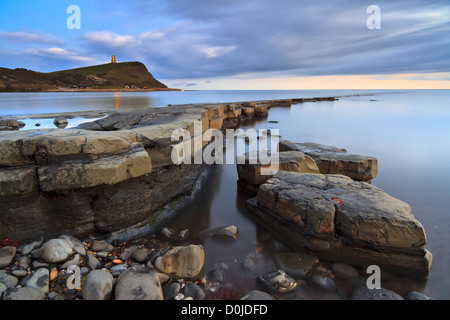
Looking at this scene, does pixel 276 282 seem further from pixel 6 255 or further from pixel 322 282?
pixel 6 255

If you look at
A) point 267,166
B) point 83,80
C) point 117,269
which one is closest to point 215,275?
point 117,269

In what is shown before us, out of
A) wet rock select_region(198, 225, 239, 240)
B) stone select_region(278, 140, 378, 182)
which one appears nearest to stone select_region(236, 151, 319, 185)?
stone select_region(278, 140, 378, 182)

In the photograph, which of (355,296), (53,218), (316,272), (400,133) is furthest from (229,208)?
(400,133)

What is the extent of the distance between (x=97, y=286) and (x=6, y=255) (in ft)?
4.74

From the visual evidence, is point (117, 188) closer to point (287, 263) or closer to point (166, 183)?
point (166, 183)

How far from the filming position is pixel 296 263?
3.48 m

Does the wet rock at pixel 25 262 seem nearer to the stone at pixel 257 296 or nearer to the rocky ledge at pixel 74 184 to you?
the rocky ledge at pixel 74 184

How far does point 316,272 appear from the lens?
335 centimetres

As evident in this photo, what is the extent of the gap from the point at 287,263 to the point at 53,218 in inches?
147

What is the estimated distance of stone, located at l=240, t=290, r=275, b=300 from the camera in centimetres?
277

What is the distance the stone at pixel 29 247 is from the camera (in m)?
3.14

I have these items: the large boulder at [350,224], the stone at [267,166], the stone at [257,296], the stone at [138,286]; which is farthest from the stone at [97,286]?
the stone at [267,166]

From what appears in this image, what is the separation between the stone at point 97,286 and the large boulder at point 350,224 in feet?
9.23

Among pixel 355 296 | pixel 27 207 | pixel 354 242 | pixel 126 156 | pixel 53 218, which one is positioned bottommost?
pixel 355 296
